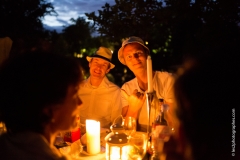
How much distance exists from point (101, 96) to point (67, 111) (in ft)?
6.55

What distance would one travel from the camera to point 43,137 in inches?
41.8

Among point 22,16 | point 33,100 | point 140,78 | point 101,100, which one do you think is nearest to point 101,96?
point 101,100

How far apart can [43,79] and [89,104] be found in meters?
2.14

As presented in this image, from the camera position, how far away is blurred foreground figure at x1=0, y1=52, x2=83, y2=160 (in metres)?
1.02

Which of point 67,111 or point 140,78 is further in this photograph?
point 140,78

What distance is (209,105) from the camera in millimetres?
794

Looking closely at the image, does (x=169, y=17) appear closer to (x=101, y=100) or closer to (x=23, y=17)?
(x=101, y=100)

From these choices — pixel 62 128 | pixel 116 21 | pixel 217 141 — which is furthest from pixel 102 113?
pixel 217 141

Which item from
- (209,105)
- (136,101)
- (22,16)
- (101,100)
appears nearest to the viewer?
(209,105)

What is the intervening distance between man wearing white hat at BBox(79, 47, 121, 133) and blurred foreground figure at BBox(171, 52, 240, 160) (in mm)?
2163

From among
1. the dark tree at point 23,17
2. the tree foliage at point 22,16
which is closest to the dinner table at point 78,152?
the dark tree at point 23,17

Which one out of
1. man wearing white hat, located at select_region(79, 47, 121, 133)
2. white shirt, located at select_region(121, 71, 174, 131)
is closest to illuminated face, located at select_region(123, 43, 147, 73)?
white shirt, located at select_region(121, 71, 174, 131)

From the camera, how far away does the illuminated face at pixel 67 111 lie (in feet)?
3.67

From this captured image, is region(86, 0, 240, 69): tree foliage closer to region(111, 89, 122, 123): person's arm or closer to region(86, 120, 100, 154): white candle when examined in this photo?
region(111, 89, 122, 123): person's arm
